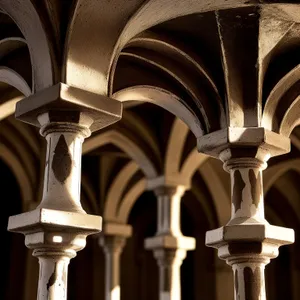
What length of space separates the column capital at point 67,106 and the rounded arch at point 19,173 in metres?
4.46

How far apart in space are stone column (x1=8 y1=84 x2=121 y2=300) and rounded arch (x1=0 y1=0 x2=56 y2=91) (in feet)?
0.47

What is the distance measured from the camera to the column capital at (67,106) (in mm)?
4762

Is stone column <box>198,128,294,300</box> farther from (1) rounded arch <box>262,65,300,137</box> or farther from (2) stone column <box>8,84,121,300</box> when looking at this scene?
(2) stone column <box>8,84,121,300</box>

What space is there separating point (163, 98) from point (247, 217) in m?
1.41

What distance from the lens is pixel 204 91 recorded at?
609 centimetres

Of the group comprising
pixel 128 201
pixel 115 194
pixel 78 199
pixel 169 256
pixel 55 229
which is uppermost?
pixel 115 194

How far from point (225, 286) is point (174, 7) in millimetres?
7145

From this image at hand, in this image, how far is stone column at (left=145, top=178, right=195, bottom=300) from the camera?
8.21 meters

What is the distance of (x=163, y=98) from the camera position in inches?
246

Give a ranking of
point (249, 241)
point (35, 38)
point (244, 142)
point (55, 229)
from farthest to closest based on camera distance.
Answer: point (244, 142), point (249, 241), point (35, 38), point (55, 229)

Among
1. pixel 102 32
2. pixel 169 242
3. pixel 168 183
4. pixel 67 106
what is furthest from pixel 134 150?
pixel 67 106

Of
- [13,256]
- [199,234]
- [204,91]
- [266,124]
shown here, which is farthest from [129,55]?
[199,234]

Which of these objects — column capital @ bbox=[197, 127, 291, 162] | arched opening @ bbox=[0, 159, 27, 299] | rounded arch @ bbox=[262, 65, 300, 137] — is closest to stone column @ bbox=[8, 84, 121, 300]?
column capital @ bbox=[197, 127, 291, 162]

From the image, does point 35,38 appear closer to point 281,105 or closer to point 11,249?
point 281,105
